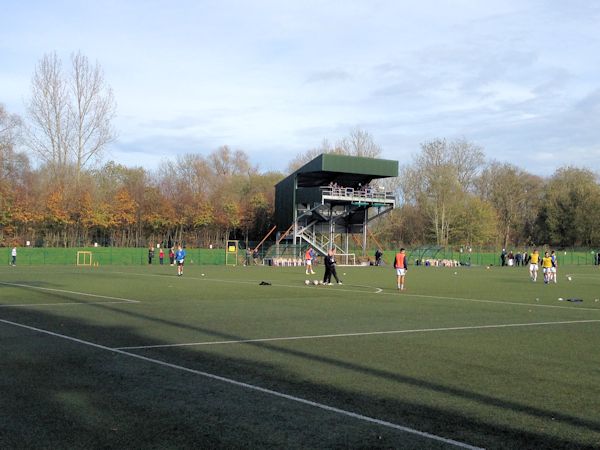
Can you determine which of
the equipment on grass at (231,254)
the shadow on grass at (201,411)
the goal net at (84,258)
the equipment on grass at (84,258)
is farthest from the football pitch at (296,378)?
the equipment on grass at (231,254)

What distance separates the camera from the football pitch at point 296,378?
648 centimetres

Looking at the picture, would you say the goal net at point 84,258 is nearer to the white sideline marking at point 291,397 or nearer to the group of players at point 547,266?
the group of players at point 547,266

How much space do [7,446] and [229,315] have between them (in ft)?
36.6

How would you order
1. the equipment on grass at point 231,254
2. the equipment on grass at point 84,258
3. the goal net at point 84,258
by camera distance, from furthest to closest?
the equipment on grass at point 231,254 < the goal net at point 84,258 < the equipment on grass at point 84,258

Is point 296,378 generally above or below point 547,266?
below

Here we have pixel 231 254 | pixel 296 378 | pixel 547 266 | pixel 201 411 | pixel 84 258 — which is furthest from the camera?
pixel 231 254

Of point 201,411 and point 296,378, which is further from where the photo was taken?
point 296,378

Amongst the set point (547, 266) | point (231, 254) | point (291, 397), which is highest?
point (231, 254)

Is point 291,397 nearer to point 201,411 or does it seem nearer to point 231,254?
point 201,411

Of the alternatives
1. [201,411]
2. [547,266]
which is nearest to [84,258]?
[547,266]

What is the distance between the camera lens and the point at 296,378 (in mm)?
9125

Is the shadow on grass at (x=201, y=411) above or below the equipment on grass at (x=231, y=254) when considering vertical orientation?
below

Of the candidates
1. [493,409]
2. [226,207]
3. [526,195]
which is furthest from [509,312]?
[526,195]

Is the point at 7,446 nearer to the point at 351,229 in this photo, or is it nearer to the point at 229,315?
the point at 229,315
